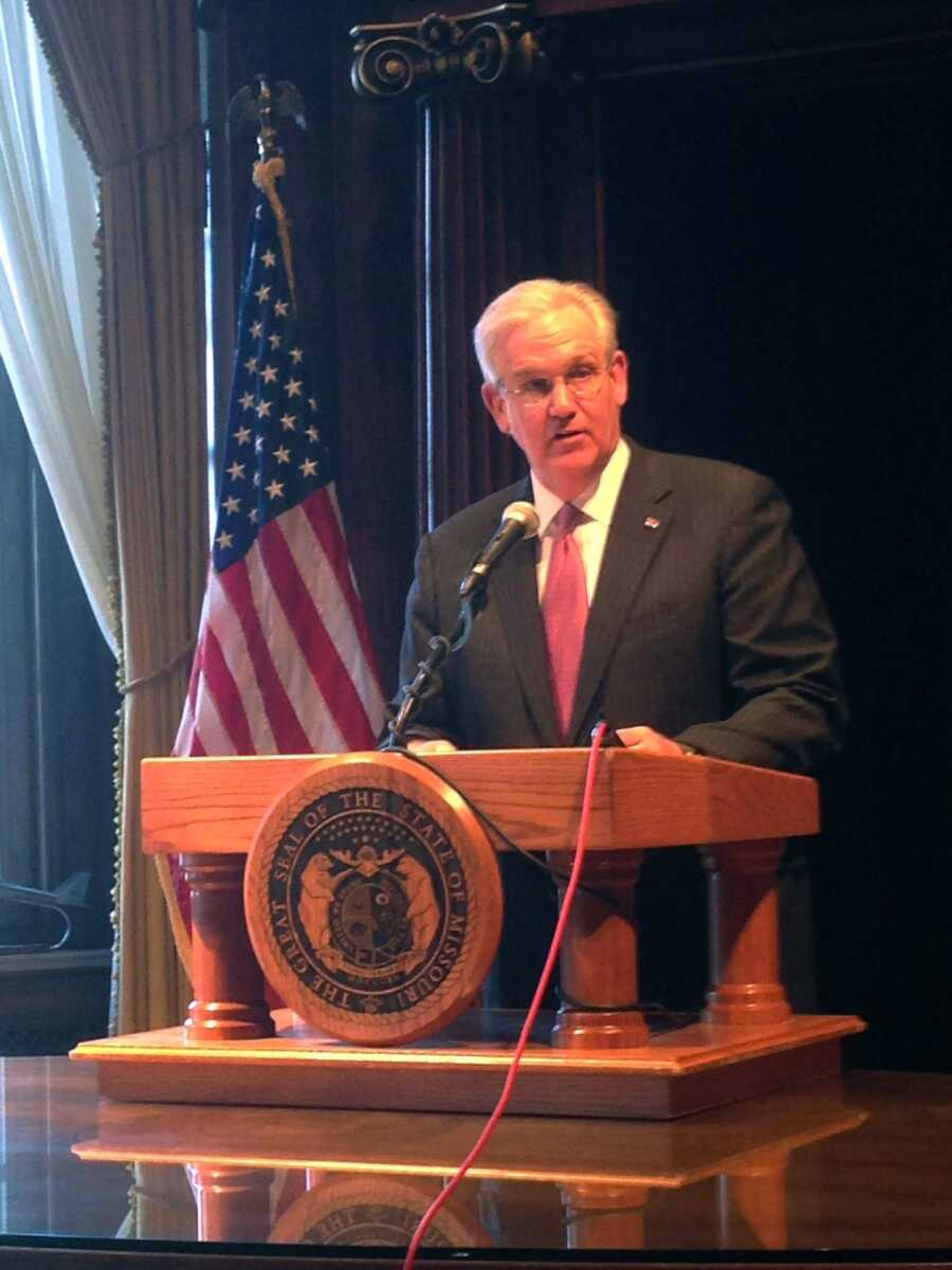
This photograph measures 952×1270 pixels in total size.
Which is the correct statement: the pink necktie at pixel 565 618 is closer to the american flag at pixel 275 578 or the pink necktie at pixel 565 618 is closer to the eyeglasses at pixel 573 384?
the eyeglasses at pixel 573 384

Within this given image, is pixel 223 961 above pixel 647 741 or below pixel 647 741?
below

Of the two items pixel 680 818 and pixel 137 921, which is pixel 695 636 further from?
pixel 137 921

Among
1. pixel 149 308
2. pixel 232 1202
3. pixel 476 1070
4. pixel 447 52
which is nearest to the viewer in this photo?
pixel 232 1202

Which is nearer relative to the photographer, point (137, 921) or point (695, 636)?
point (695, 636)

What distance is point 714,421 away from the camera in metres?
4.59

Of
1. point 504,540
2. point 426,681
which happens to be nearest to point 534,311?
point 504,540

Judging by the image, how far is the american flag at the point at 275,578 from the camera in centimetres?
407

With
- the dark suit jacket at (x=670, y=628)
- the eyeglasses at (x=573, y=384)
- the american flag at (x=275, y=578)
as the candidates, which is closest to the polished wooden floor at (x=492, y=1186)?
the dark suit jacket at (x=670, y=628)

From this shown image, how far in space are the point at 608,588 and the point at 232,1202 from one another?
149 cm

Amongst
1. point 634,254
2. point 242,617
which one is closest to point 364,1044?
point 242,617

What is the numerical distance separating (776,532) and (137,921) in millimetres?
2040

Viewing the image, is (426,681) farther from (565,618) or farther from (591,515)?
(591,515)

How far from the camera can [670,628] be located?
2951 mm

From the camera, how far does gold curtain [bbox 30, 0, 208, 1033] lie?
4.53 metres
